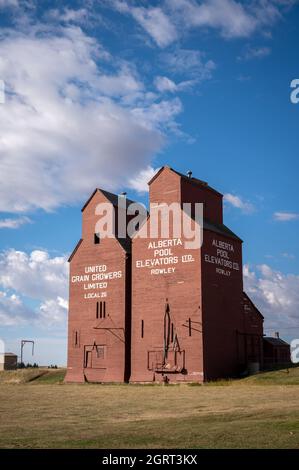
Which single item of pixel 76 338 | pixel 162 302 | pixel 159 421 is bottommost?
pixel 159 421

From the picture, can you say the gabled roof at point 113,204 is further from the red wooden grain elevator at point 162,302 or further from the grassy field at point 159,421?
the grassy field at point 159,421

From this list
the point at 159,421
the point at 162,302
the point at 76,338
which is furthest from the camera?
the point at 76,338

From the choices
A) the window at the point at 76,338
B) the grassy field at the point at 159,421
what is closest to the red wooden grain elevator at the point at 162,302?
the window at the point at 76,338

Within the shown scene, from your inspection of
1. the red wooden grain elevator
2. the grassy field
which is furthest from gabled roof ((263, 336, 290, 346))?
the grassy field

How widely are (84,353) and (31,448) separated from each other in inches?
1382

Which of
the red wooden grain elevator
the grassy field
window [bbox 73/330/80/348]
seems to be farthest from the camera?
Result: window [bbox 73/330/80/348]

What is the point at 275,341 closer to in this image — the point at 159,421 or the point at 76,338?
the point at 76,338

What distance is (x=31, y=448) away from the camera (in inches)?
503

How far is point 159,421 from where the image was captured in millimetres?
18516

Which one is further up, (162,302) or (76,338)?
(162,302)

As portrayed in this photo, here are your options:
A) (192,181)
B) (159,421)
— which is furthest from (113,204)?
(159,421)

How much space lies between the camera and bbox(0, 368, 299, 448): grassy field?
1338 cm

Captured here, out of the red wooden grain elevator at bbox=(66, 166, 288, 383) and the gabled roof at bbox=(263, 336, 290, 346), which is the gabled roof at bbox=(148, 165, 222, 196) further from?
the gabled roof at bbox=(263, 336, 290, 346)

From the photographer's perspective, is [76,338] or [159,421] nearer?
[159,421]
